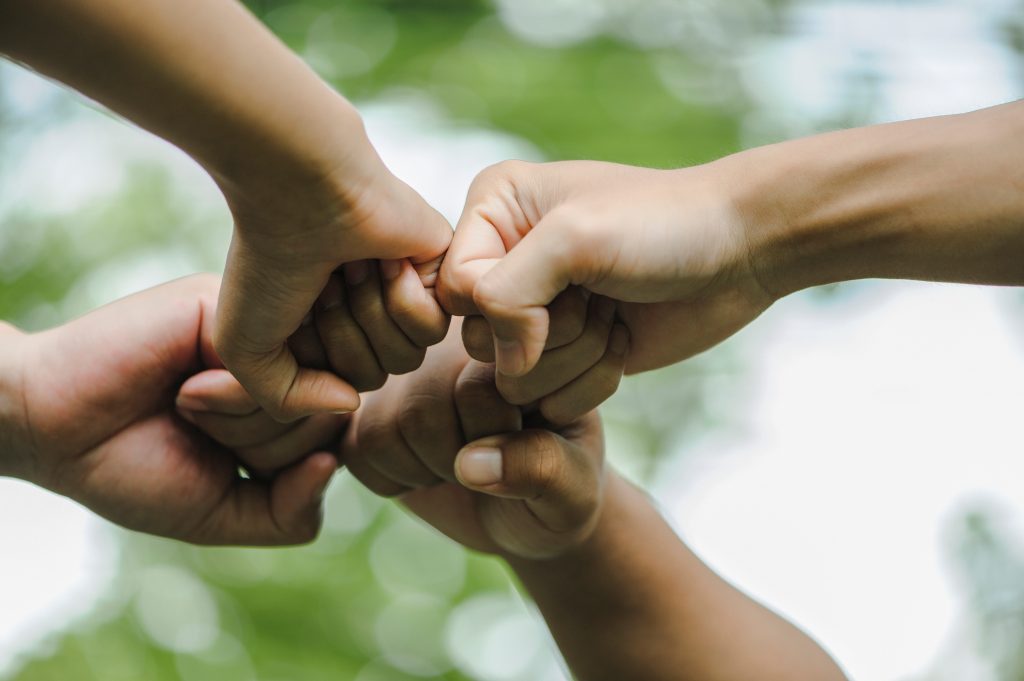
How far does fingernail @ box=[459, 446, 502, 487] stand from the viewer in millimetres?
1139

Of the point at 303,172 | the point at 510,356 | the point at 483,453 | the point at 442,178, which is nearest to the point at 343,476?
the point at 442,178

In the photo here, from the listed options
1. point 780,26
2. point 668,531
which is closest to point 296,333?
point 668,531

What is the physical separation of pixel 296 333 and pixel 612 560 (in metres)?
0.63

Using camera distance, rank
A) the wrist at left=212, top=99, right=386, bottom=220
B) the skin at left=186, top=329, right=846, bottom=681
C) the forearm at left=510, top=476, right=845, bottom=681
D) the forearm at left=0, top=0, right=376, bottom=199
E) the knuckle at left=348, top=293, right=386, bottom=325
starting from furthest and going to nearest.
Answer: the forearm at left=510, top=476, right=845, bottom=681
the skin at left=186, top=329, right=846, bottom=681
the knuckle at left=348, top=293, right=386, bottom=325
the wrist at left=212, top=99, right=386, bottom=220
the forearm at left=0, top=0, right=376, bottom=199

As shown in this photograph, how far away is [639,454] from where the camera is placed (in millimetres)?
3477

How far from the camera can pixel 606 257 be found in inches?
38.3

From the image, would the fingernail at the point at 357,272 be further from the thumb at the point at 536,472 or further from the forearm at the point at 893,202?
the forearm at the point at 893,202

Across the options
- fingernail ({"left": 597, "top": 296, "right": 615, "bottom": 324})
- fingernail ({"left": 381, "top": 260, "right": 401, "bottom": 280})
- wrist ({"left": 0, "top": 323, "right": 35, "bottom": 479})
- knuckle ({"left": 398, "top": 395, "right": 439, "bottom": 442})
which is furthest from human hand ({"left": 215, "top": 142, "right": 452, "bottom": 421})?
wrist ({"left": 0, "top": 323, "right": 35, "bottom": 479})

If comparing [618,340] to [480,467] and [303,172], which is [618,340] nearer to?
[480,467]

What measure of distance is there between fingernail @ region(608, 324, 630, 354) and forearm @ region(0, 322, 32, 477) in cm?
86

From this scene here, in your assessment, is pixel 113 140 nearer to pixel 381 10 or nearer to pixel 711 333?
pixel 381 10

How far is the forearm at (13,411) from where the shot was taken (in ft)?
4.17

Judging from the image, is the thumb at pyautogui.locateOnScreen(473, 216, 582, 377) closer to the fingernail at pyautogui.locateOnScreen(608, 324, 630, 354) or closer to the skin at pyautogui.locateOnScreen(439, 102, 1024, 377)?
the skin at pyautogui.locateOnScreen(439, 102, 1024, 377)

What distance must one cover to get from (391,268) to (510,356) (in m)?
0.20
